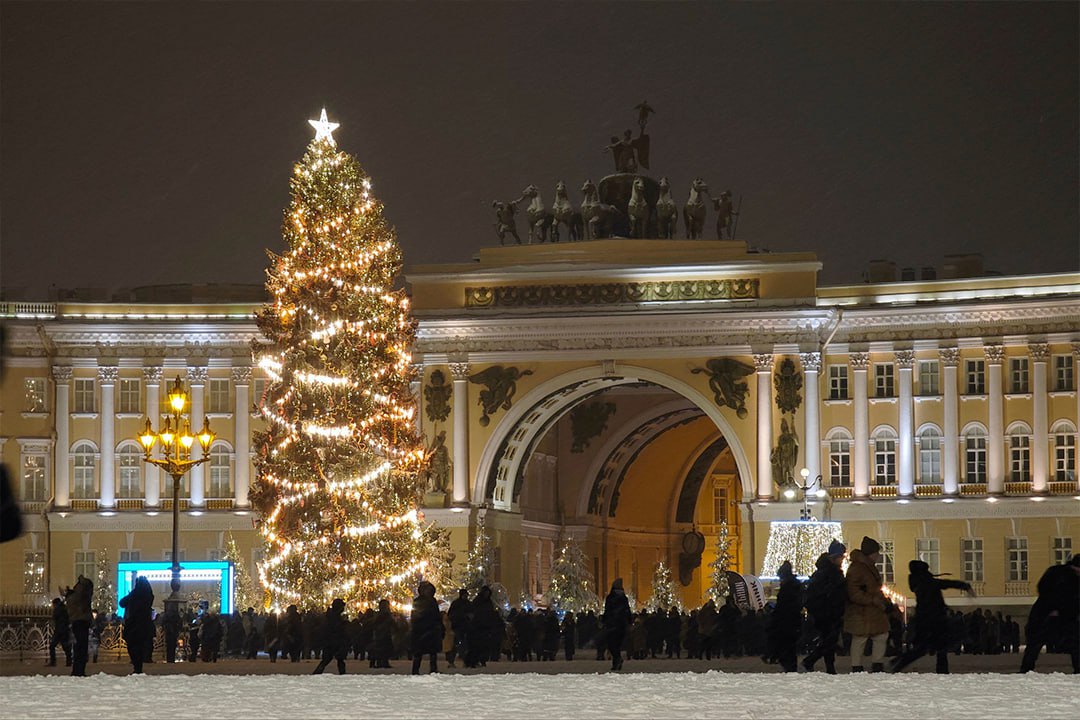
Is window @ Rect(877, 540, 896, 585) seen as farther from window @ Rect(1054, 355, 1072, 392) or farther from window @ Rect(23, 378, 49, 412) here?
window @ Rect(23, 378, 49, 412)

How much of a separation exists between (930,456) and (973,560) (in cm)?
339

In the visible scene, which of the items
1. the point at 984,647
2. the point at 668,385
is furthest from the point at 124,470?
the point at 984,647

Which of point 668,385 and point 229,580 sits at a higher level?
point 668,385

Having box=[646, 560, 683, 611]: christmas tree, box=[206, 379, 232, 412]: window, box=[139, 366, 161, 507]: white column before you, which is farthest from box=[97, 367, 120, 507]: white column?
box=[646, 560, 683, 611]: christmas tree

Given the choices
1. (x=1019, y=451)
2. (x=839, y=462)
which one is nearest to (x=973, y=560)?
(x=1019, y=451)

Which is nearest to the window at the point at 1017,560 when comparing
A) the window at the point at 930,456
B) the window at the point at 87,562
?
the window at the point at 930,456

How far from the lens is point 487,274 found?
220 feet

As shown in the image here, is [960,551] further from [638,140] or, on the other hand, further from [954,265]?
[638,140]

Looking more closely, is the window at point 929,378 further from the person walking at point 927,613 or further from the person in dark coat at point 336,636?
the person walking at point 927,613

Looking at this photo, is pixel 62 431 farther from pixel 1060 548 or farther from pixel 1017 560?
pixel 1060 548

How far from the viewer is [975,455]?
6538cm

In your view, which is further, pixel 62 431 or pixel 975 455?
pixel 62 431

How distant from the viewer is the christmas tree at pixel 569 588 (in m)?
64.2

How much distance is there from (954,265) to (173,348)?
79.9 ft
